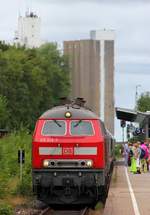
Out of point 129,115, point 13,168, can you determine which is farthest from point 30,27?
point 13,168

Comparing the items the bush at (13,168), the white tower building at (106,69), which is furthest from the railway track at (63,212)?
the white tower building at (106,69)

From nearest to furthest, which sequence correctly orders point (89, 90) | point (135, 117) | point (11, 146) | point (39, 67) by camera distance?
point (11, 146) < point (135, 117) < point (39, 67) < point (89, 90)

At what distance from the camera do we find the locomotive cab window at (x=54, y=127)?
18.5 m

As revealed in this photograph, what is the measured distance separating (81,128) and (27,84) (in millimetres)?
50810

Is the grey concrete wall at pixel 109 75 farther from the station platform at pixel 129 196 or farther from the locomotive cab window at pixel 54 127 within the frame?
the locomotive cab window at pixel 54 127

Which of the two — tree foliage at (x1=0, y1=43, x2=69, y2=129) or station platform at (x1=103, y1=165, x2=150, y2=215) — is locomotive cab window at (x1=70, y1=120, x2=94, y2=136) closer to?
station platform at (x1=103, y1=165, x2=150, y2=215)

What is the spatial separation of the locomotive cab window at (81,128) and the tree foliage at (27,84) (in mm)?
42886

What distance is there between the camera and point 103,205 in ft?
64.4

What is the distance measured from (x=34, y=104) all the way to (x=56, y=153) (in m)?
52.0

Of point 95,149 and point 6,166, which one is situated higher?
point 95,149

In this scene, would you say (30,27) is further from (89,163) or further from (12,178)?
(89,163)

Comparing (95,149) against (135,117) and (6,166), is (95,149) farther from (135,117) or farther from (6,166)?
(135,117)

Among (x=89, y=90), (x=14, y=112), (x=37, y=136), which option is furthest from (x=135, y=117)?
(x=89, y=90)

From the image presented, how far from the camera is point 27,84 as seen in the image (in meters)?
69.0
